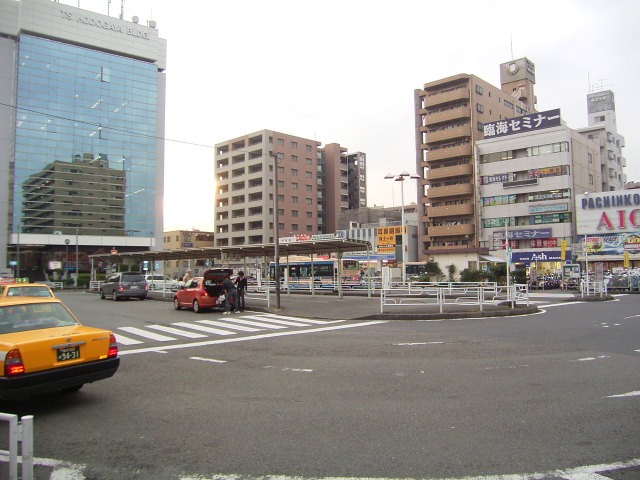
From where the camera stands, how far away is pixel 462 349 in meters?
9.90

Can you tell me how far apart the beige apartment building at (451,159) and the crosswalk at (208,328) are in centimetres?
4613

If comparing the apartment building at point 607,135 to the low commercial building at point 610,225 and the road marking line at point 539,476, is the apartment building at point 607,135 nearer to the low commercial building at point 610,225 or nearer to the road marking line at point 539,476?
the low commercial building at point 610,225

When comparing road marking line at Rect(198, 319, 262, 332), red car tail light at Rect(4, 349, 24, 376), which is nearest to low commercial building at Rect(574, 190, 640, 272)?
road marking line at Rect(198, 319, 262, 332)

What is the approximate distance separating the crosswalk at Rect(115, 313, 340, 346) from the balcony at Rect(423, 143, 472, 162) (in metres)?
51.4

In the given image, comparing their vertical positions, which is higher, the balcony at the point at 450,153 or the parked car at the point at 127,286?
the balcony at the point at 450,153

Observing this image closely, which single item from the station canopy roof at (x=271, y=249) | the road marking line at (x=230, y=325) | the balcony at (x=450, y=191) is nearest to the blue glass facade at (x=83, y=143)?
the balcony at (x=450, y=191)

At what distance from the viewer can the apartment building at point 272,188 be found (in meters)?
79.2

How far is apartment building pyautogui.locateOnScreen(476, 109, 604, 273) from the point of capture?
176 ft

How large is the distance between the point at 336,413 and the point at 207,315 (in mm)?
14056

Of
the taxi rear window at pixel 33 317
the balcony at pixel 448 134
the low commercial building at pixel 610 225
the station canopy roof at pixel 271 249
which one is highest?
the balcony at pixel 448 134

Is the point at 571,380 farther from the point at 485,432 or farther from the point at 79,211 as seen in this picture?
the point at 79,211

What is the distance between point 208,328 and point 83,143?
73832 mm

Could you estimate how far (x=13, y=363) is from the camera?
5258mm

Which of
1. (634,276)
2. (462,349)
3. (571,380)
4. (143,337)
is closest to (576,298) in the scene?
(634,276)
